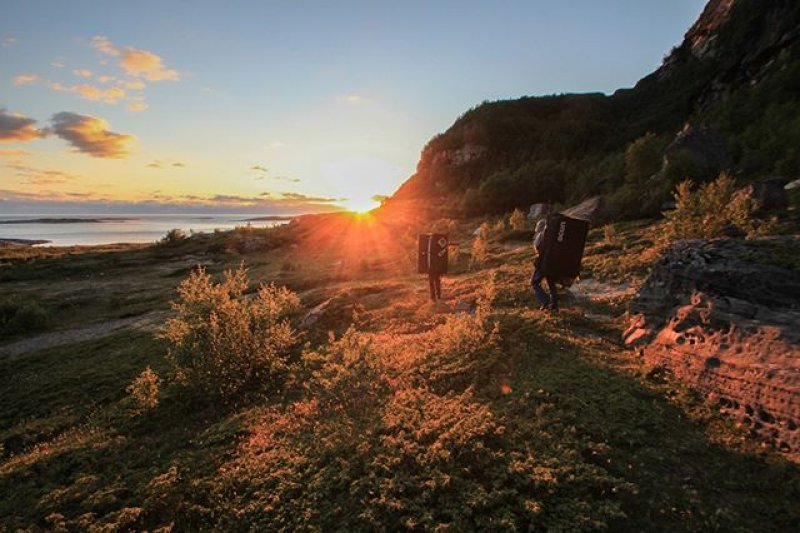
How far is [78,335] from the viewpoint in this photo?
21734mm

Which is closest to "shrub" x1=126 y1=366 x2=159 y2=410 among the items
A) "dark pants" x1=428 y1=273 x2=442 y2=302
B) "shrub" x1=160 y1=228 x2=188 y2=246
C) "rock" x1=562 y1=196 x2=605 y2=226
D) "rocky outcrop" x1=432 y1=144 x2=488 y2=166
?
"dark pants" x1=428 y1=273 x2=442 y2=302

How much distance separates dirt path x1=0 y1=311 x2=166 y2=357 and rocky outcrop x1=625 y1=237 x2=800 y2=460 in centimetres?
2182

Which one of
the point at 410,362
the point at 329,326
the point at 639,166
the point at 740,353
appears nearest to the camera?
the point at 740,353

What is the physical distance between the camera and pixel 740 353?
303 inches

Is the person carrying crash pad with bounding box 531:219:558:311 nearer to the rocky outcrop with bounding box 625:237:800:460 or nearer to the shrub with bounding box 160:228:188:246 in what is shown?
the rocky outcrop with bounding box 625:237:800:460

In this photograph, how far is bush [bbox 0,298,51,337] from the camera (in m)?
22.8

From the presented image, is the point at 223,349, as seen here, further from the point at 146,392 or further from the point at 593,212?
the point at 593,212

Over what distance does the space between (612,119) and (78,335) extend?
11006cm

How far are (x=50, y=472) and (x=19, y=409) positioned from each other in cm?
626

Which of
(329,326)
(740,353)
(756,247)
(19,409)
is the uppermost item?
(756,247)

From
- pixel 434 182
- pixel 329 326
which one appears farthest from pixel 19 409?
pixel 434 182

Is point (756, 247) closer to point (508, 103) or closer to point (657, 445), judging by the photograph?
point (657, 445)

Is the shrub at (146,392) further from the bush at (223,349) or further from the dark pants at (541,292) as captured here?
the dark pants at (541,292)

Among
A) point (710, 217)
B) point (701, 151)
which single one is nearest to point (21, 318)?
point (710, 217)
